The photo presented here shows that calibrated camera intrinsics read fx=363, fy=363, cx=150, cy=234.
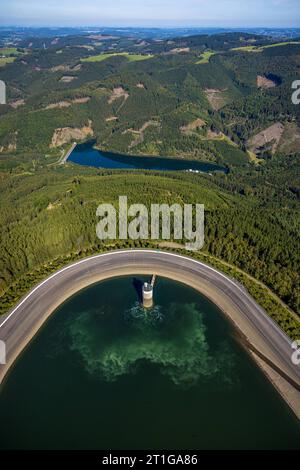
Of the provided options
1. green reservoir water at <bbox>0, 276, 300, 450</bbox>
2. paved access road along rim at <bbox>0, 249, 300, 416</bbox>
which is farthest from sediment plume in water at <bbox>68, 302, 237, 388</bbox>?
paved access road along rim at <bbox>0, 249, 300, 416</bbox>

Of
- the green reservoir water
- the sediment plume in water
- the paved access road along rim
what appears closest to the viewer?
the green reservoir water

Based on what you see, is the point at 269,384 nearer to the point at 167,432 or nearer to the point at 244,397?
the point at 244,397

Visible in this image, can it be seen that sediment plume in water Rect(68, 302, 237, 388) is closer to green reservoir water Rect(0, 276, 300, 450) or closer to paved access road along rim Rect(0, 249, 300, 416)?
green reservoir water Rect(0, 276, 300, 450)

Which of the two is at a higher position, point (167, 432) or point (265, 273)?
point (265, 273)

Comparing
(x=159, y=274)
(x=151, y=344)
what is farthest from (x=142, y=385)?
(x=159, y=274)

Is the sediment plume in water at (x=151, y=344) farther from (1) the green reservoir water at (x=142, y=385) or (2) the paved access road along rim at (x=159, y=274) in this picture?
(2) the paved access road along rim at (x=159, y=274)
